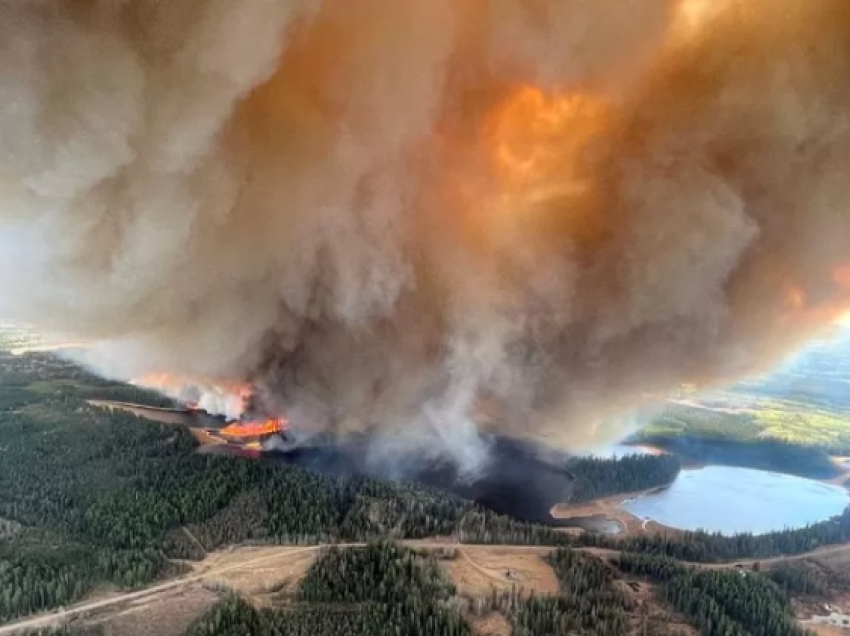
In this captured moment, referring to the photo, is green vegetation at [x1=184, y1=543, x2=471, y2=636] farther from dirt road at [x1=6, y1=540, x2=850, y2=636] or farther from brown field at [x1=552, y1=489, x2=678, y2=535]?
brown field at [x1=552, y1=489, x2=678, y2=535]

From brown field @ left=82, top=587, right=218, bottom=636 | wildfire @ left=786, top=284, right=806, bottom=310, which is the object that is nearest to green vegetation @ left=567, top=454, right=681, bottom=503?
wildfire @ left=786, top=284, right=806, bottom=310

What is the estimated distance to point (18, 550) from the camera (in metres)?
10.3

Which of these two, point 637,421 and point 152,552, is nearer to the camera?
point 152,552

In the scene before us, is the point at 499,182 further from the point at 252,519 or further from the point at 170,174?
the point at 252,519

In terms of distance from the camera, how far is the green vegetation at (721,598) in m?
10.1

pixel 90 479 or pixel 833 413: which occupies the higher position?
pixel 833 413

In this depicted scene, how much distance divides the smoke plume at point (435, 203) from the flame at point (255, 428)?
1.70 meters

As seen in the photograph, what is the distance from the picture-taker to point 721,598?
34.9ft

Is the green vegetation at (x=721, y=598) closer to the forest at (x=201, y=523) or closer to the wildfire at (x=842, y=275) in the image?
the forest at (x=201, y=523)

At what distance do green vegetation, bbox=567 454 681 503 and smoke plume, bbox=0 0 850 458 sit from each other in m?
1.21

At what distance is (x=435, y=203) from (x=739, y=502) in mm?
9206

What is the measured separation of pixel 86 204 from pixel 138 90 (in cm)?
202

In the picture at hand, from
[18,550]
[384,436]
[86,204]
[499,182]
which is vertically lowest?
[18,550]

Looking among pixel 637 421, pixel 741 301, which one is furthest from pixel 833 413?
pixel 741 301
